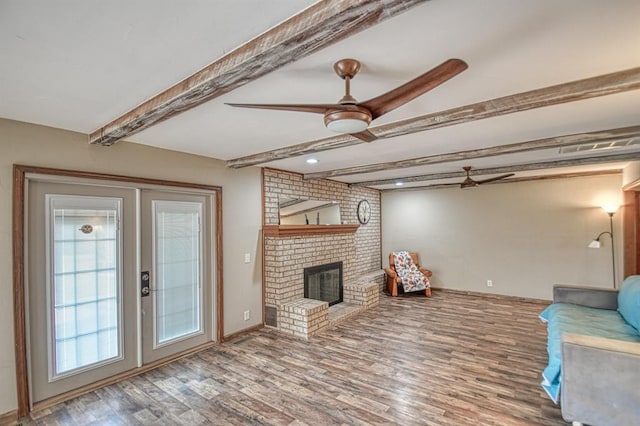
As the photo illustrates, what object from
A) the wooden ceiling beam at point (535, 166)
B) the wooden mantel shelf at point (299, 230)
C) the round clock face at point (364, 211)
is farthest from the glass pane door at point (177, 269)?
the round clock face at point (364, 211)

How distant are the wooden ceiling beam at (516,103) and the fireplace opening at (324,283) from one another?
2.57 metres

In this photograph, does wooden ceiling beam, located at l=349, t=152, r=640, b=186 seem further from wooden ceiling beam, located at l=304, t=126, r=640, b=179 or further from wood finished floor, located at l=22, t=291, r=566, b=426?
wood finished floor, located at l=22, t=291, r=566, b=426

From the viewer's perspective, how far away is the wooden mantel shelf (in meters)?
4.53

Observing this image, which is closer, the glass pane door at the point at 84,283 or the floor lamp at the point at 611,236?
the glass pane door at the point at 84,283

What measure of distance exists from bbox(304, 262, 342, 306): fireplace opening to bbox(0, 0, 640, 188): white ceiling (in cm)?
297

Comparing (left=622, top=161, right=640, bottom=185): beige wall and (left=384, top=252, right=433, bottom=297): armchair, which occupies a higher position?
(left=622, top=161, right=640, bottom=185): beige wall

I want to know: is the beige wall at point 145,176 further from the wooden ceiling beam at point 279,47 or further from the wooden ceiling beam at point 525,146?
the wooden ceiling beam at point 525,146

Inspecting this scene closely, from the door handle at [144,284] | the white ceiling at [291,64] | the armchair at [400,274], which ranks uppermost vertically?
the white ceiling at [291,64]

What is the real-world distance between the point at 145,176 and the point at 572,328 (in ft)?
14.6

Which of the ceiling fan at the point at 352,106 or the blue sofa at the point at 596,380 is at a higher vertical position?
the ceiling fan at the point at 352,106

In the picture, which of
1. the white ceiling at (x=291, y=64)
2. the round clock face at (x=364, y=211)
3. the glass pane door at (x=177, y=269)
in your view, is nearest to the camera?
the white ceiling at (x=291, y=64)

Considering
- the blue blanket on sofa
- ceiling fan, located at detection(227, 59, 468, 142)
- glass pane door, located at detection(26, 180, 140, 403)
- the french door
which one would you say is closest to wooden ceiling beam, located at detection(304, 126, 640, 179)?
the blue blanket on sofa

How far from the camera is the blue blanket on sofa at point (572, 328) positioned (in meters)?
2.44

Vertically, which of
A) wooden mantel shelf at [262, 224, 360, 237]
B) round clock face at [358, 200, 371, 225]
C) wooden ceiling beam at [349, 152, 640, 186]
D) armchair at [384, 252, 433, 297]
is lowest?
armchair at [384, 252, 433, 297]
